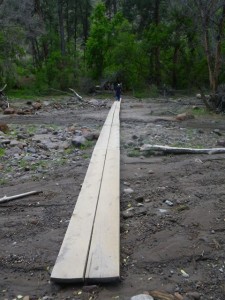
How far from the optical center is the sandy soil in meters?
3.04

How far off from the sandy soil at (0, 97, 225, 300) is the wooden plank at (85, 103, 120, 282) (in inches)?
4.5

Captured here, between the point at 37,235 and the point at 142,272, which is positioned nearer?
the point at 142,272

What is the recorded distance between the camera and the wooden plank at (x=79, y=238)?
3031mm

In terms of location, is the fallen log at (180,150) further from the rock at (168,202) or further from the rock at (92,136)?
the rock at (168,202)

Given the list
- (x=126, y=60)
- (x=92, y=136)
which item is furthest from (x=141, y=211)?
(x=126, y=60)

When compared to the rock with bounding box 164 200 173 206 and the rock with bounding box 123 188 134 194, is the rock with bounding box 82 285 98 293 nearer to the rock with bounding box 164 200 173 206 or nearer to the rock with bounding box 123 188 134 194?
the rock with bounding box 164 200 173 206

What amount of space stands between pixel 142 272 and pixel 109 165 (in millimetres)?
3191

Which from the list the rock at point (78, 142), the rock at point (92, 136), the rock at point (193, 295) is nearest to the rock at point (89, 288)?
the rock at point (193, 295)

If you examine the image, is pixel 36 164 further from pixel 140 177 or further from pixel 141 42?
pixel 141 42

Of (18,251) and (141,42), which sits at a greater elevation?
(141,42)

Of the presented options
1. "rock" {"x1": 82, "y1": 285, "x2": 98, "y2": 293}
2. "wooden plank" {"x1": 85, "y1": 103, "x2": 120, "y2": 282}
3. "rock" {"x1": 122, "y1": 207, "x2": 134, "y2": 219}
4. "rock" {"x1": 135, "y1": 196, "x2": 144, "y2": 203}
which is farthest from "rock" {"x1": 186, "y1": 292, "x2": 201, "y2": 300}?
"rock" {"x1": 135, "y1": 196, "x2": 144, "y2": 203}

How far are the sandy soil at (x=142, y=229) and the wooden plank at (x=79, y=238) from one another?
109 millimetres

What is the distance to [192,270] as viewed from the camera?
10.7ft

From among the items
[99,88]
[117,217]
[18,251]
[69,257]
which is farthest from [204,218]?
[99,88]
